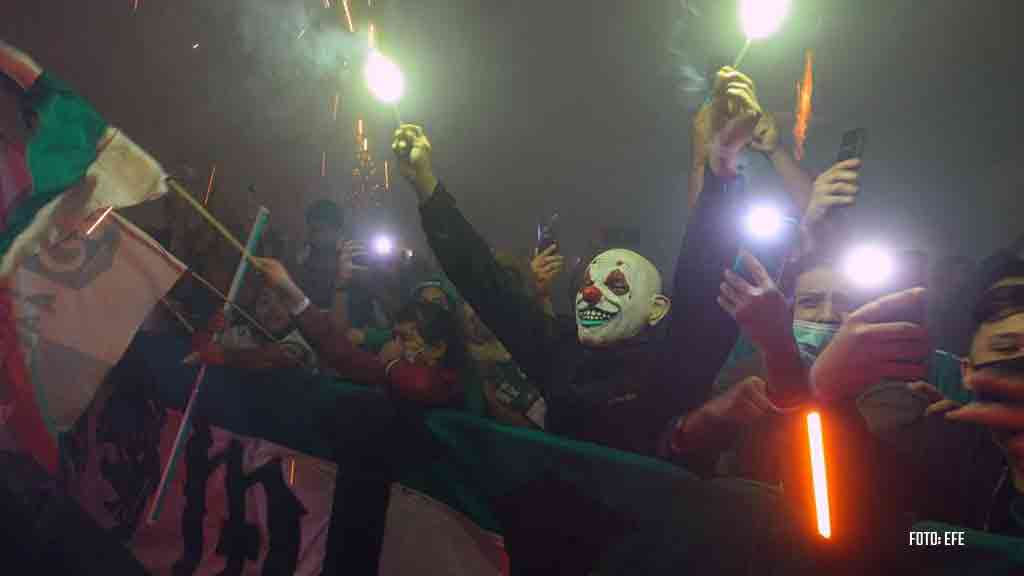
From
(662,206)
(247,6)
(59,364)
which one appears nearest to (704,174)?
(59,364)

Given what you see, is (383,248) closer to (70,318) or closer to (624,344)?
(70,318)

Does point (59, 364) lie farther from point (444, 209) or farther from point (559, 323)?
point (559, 323)

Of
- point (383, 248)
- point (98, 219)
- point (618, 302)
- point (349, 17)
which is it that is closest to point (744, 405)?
point (618, 302)

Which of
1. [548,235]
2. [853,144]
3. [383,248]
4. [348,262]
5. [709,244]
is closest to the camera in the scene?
[853,144]

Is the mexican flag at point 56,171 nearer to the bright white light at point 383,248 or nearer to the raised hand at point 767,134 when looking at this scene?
the bright white light at point 383,248

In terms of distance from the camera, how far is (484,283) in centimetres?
306

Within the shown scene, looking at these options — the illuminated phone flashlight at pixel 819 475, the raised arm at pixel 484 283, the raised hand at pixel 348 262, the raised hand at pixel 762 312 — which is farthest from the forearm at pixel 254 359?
the illuminated phone flashlight at pixel 819 475

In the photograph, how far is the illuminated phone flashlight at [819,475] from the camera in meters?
1.72

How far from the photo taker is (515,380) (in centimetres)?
433

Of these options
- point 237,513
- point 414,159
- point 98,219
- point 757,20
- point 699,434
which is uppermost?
point 757,20

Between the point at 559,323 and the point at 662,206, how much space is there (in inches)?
420

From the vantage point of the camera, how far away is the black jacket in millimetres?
2301

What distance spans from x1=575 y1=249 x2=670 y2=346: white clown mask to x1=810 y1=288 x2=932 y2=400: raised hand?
1.23m

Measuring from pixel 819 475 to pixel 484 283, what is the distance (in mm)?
1779
